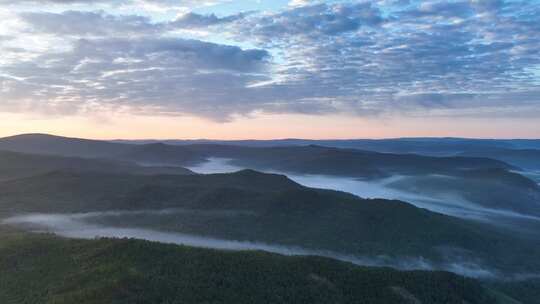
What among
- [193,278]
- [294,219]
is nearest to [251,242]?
[294,219]

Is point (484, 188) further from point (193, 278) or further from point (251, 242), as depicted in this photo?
point (193, 278)

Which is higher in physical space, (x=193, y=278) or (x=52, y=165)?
(x=52, y=165)

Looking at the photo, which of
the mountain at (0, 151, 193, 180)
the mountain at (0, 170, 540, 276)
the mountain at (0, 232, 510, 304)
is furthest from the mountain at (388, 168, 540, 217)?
the mountain at (0, 232, 510, 304)

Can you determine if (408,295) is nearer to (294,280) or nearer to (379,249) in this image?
(294,280)

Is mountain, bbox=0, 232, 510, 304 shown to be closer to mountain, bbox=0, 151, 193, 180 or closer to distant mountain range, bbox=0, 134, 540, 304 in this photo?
distant mountain range, bbox=0, 134, 540, 304

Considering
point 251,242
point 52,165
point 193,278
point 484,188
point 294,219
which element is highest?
point 52,165

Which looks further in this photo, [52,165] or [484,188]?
[52,165]
